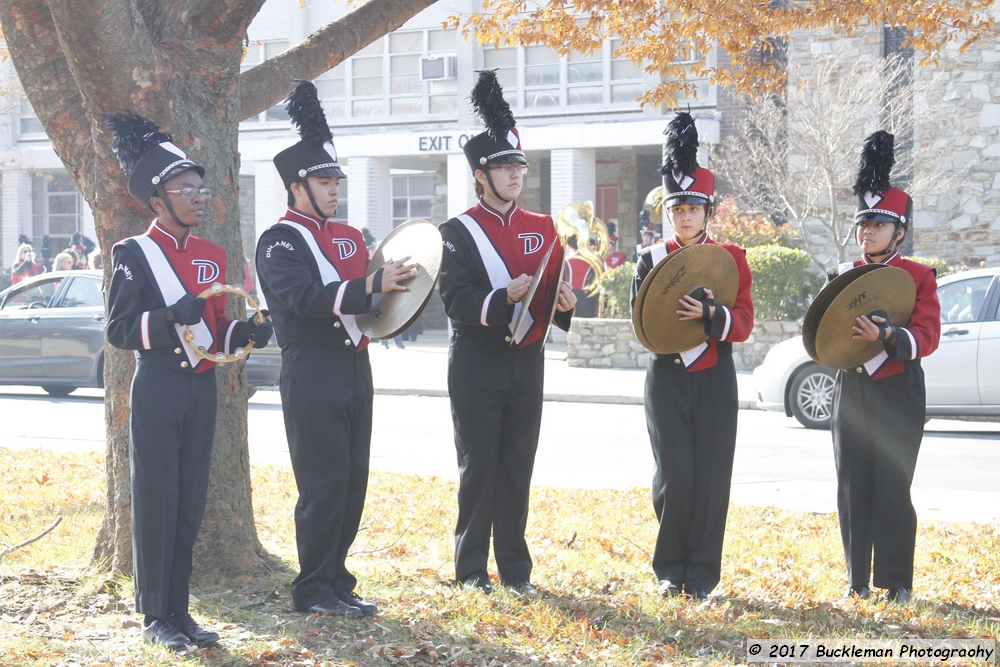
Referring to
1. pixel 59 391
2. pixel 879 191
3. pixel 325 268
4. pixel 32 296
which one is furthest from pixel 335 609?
pixel 59 391

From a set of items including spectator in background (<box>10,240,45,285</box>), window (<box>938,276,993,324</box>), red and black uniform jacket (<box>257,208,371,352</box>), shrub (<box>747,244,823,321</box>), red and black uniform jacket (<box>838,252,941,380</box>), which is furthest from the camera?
spectator in background (<box>10,240,45,285</box>)

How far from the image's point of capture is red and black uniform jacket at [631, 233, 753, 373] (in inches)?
206

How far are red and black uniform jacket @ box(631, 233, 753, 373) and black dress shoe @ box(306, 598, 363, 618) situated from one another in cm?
180

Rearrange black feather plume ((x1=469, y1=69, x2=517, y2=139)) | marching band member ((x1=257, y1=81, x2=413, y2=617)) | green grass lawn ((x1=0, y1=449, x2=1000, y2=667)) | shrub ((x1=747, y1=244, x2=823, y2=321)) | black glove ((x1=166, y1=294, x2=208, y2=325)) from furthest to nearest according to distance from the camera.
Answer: shrub ((x1=747, y1=244, x2=823, y2=321))
black feather plume ((x1=469, y1=69, x2=517, y2=139))
marching band member ((x1=257, y1=81, x2=413, y2=617))
green grass lawn ((x1=0, y1=449, x2=1000, y2=667))
black glove ((x1=166, y1=294, x2=208, y2=325))

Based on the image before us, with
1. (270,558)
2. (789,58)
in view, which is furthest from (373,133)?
(270,558)

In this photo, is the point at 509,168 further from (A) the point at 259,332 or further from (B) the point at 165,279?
→ (B) the point at 165,279


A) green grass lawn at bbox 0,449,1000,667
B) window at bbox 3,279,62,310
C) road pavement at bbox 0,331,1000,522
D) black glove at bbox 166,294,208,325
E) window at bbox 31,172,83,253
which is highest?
window at bbox 31,172,83,253

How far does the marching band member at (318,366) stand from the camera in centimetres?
495

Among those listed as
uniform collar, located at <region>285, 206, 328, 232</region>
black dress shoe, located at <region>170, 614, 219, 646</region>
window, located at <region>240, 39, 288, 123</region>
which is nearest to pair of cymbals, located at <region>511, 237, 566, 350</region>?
uniform collar, located at <region>285, 206, 328, 232</region>

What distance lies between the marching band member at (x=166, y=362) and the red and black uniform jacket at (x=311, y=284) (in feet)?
0.82

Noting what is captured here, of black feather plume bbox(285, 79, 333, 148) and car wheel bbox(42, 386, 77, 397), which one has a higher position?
black feather plume bbox(285, 79, 333, 148)

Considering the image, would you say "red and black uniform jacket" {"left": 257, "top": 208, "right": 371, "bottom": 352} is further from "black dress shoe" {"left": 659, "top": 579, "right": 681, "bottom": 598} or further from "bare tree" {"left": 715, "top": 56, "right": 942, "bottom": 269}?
"bare tree" {"left": 715, "top": 56, "right": 942, "bottom": 269}

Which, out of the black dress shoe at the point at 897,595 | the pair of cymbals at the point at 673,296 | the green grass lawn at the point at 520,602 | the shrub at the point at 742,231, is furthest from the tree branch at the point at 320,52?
the shrub at the point at 742,231

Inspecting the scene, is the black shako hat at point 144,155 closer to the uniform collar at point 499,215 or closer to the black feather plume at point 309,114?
the black feather plume at point 309,114
